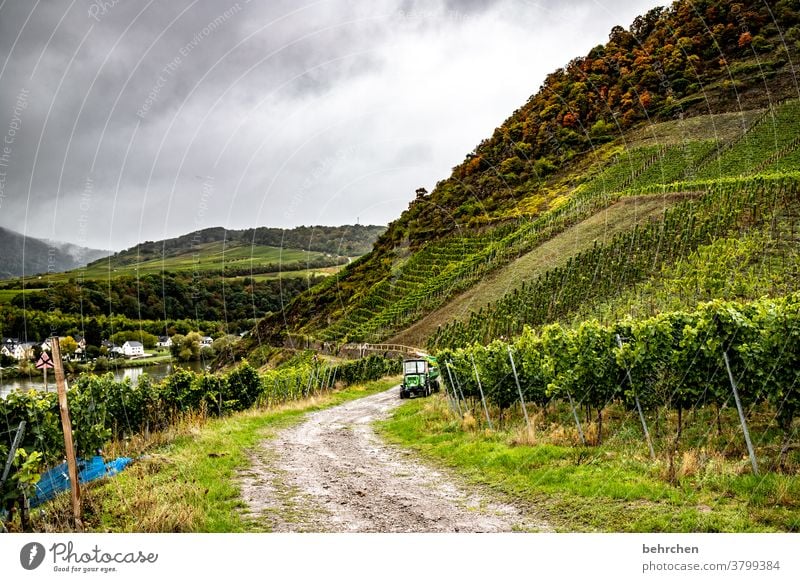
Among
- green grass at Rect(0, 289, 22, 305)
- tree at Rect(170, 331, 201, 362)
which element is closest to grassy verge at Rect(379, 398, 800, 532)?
green grass at Rect(0, 289, 22, 305)

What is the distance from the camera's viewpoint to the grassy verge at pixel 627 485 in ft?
23.4

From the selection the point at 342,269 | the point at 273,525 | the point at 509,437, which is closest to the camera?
the point at 273,525

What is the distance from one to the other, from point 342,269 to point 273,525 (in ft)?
328

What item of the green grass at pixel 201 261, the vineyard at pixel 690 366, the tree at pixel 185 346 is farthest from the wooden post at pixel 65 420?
the tree at pixel 185 346

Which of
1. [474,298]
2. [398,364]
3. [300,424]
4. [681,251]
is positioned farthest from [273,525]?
[474,298]

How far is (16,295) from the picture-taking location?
11.5 meters

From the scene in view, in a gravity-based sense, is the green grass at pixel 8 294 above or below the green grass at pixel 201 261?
below

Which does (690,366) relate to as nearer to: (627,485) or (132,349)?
(627,485)

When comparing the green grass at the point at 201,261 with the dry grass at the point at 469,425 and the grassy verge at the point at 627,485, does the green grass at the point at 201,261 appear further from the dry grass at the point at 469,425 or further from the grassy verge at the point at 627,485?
the grassy verge at the point at 627,485

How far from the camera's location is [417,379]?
29.8 m

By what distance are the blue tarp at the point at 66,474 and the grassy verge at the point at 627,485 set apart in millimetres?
6278

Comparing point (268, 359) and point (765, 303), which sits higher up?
point (765, 303)

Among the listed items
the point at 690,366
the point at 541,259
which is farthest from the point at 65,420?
the point at 541,259
